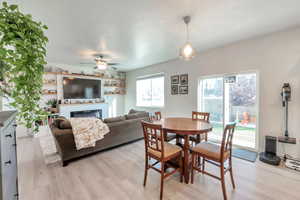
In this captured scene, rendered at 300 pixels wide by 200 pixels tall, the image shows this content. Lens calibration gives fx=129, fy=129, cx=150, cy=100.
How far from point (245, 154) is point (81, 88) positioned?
5758mm

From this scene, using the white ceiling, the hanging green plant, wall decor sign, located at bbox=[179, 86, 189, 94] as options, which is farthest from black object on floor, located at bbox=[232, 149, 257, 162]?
the hanging green plant

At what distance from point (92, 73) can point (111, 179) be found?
4953 mm

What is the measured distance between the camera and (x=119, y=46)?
3.34 m

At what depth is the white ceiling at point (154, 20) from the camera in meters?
1.80

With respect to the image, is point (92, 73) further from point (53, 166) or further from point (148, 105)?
point (53, 166)

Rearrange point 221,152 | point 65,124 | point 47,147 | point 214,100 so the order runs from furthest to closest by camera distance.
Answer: point 214,100
point 47,147
point 65,124
point 221,152

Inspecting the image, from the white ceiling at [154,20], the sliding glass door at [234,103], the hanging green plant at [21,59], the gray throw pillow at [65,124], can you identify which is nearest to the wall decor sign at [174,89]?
the sliding glass door at [234,103]

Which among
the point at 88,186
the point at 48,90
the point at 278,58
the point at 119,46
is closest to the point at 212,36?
the point at 278,58

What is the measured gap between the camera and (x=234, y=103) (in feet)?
11.1

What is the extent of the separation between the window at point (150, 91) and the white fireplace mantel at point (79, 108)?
5.16 feet

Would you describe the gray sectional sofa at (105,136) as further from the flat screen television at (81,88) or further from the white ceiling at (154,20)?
the flat screen television at (81,88)

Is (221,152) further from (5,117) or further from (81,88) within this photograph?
(81,88)

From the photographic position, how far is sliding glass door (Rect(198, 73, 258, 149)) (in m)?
3.12

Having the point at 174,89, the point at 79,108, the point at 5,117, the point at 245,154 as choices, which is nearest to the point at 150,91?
the point at 174,89
